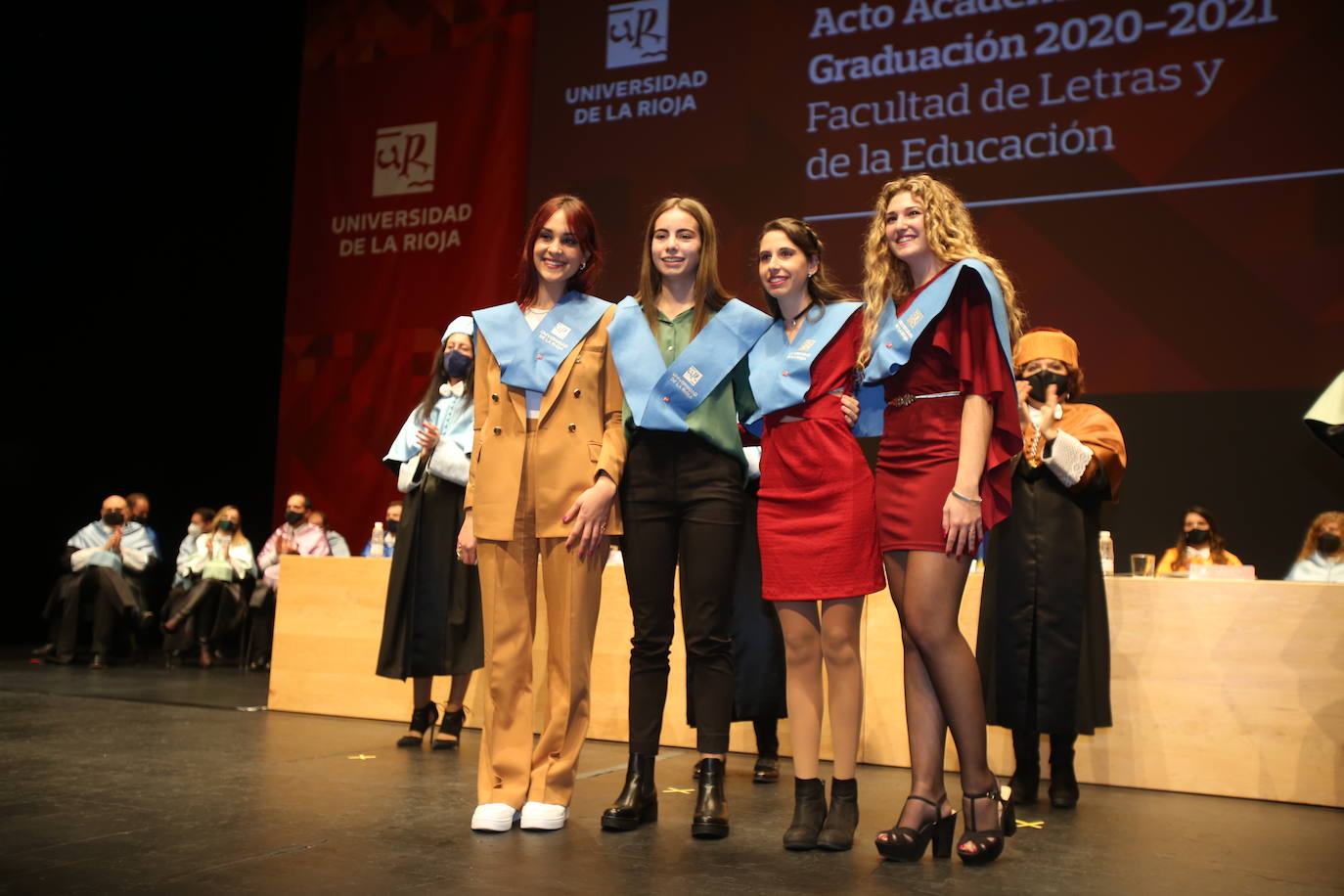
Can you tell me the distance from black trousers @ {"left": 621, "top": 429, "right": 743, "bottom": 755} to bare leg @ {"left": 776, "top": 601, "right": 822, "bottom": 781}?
0.48ft

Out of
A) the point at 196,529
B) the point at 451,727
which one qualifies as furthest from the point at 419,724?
the point at 196,529

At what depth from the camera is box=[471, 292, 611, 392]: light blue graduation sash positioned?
2.42 m

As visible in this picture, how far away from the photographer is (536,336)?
2457 mm

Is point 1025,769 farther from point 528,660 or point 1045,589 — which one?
point 528,660

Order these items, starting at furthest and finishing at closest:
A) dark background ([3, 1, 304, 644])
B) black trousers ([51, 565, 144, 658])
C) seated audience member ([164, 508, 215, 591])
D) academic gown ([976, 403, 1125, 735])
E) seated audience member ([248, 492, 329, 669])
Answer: dark background ([3, 1, 304, 644])
seated audience member ([164, 508, 215, 591])
seated audience member ([248, 492, 329, 669])
black trousers ([51, 565, 144, 658])
academic gown ([976, 403, 1125, 735])

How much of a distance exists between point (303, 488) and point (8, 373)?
92.0 inches

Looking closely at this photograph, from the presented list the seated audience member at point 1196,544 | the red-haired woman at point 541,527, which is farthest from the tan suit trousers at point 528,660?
the seated audience member at point 1196,544

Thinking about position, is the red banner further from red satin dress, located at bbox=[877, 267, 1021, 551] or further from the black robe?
red satin dress, located at bbox=[877, 267, 1021, 551]

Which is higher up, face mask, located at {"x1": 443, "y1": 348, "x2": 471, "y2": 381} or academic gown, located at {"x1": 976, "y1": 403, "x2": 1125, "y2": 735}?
face mask, located at {"x1": 443, "y1": 348, "x2": 471, "y2": 381}

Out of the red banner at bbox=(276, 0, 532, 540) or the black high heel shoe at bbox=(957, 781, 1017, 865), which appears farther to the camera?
the red banner at bbox=(276, 0, 532, 540)

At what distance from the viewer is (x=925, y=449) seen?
2164mm

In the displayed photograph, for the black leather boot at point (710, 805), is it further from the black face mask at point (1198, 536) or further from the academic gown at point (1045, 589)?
the black face mask at point (1198, 536)

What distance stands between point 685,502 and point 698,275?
50 centimetres

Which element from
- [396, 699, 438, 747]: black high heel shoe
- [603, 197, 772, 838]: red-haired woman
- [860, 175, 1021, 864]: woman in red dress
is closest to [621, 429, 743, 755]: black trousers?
[603, 197, 772, 838]: red-haired woman
